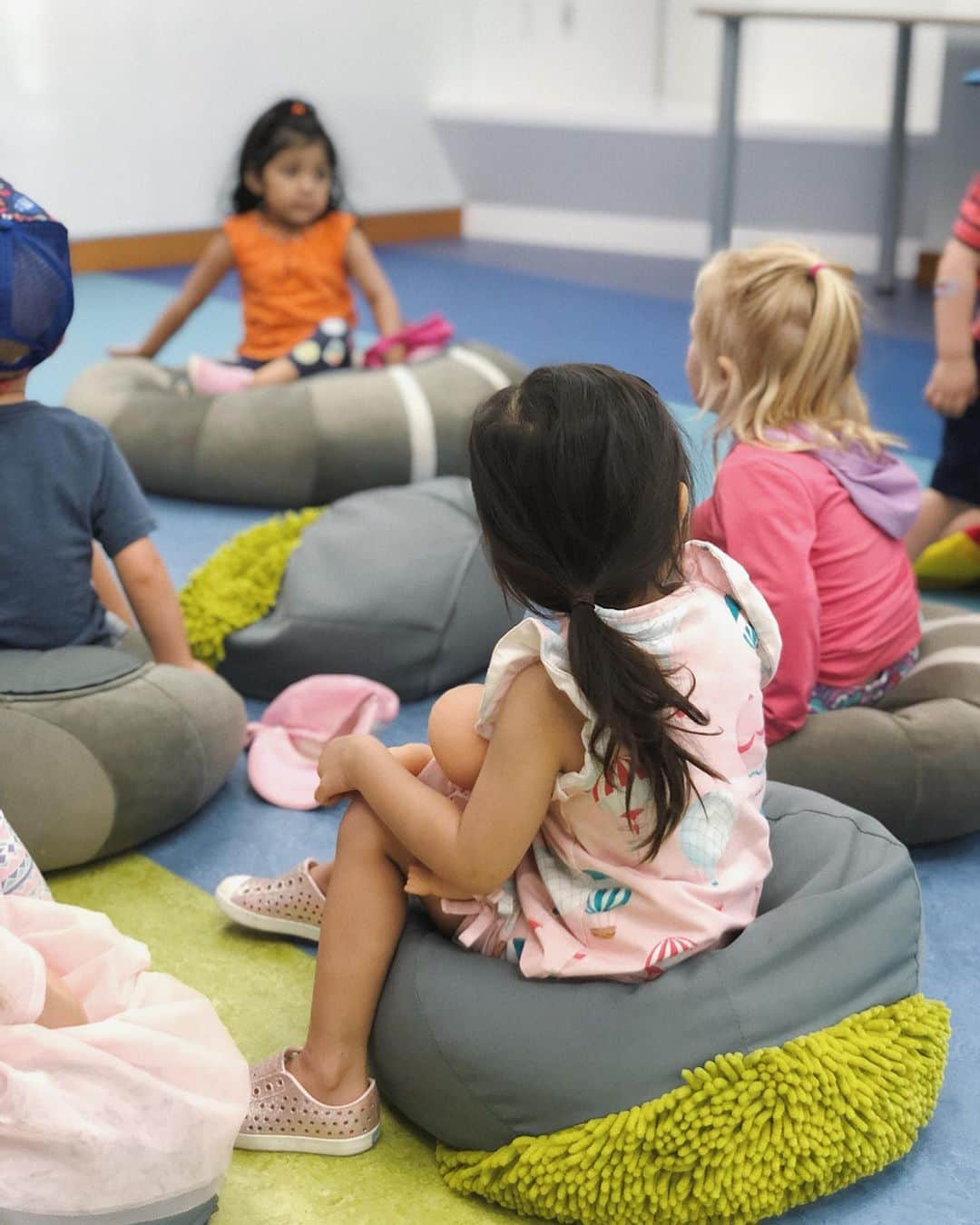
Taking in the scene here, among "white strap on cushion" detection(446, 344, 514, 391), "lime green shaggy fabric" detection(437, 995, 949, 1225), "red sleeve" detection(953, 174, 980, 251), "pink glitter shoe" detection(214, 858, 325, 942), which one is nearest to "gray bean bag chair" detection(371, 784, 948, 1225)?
"lime green shaggy fabric" detection(437, 995, 949, 1225)

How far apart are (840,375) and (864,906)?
756 millimetres

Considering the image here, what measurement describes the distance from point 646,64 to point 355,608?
17.3 feet

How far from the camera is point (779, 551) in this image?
185cm

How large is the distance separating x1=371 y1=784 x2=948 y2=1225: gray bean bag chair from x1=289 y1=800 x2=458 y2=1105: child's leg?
2 centimetres

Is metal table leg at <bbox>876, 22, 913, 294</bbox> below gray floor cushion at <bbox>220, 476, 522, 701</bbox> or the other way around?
the other way around

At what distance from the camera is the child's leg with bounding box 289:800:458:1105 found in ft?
4.60

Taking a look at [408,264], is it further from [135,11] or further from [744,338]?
[744,338]

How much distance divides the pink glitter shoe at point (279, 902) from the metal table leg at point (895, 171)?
4.20m

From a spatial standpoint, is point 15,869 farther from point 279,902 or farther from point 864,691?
point 864,691

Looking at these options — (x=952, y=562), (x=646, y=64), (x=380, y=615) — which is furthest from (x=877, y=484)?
(x=646, y=64)

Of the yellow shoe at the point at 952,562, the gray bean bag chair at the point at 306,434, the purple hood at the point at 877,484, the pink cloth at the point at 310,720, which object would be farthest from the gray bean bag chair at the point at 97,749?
the yellow shoe at the point at 952,562

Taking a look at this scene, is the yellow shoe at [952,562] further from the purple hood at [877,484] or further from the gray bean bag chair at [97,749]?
the gray bean bag chair at [97,749]

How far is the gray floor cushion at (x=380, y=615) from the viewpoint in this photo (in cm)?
228

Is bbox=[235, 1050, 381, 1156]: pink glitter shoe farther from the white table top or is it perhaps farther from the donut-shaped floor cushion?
the white table top
